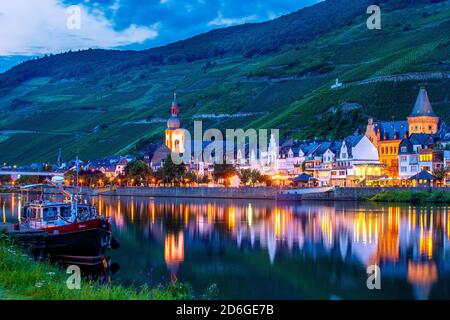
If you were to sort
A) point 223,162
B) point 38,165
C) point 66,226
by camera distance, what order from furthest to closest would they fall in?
point 38,165, point 223,162, point 66,226

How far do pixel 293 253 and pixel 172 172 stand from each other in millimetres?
85574

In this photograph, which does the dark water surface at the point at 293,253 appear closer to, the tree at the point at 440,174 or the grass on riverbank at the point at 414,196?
the grass on riverbank at the point at 414,196

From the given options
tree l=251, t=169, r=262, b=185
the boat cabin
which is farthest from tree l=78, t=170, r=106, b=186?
the boat cabin

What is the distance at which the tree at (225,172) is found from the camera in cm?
12238

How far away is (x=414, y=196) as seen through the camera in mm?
83125

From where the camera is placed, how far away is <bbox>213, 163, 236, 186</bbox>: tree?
122m

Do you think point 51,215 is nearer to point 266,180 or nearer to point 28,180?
point 266,180

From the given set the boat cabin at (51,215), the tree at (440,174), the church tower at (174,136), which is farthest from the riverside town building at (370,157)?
the boat cabin at (51,215)

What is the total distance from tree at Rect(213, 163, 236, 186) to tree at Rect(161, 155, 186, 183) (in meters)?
6.60

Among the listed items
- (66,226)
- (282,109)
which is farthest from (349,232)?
(282,109)

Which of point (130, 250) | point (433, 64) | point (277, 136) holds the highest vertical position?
point (433, 64)

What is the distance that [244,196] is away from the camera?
105312 millimetres

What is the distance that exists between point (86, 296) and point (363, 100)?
Result: 126019 millimetres
